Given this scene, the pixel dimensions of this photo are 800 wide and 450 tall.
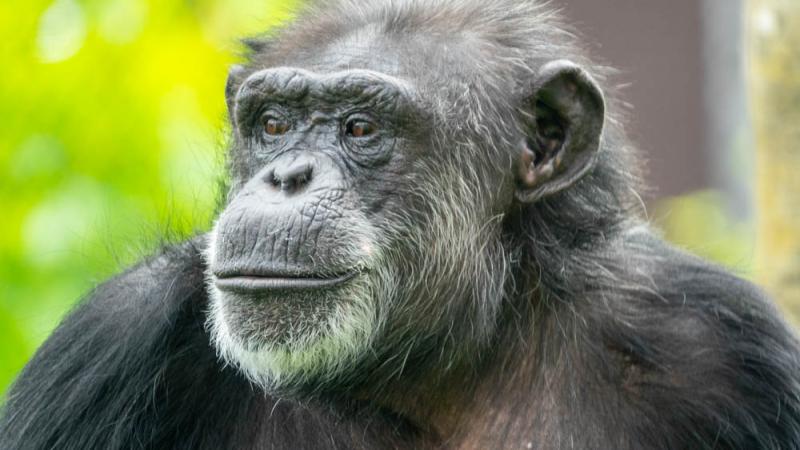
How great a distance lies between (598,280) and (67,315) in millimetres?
2663

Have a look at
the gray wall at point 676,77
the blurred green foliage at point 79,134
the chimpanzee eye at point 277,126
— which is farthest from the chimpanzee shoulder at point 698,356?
the gray wall at point 676,77

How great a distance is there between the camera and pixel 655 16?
19234 mm

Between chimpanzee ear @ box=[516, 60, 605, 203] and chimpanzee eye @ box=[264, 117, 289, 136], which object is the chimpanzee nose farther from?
chimpanzee ear @ box=[516, 60, 605, 203]

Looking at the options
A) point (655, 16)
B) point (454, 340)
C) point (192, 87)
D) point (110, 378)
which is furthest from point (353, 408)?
point (655, 16)

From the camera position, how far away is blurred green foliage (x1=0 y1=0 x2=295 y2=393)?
9.73 metres

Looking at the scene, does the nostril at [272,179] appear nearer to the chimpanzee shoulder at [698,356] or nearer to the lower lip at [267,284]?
the lower lip at [267,284]

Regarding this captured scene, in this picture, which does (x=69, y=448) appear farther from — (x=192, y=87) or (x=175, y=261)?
(x=192, y=87)

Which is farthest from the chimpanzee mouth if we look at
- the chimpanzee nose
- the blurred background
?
the blurred background

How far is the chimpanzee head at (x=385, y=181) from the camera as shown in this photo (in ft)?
19.3

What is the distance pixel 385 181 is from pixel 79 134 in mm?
4574

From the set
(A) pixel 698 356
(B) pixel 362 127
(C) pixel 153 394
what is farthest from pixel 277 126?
(A) pixel 698 356

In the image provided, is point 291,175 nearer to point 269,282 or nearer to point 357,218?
point 357,218

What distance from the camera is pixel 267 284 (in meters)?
5.81

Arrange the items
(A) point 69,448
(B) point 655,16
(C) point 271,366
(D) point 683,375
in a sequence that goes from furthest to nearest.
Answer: (B) point 655,16
(D) point 683,375
(A) point 69,448
(C) point 271,366
